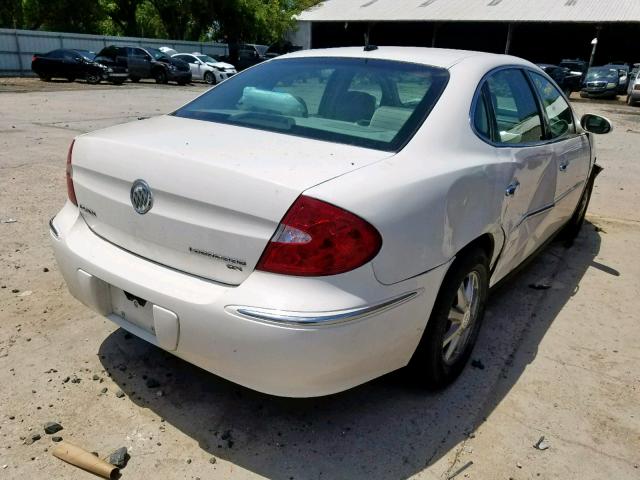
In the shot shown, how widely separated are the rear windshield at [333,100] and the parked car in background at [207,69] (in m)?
25.3

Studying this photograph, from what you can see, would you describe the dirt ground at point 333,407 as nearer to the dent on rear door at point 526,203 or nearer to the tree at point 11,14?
the dent on rear door at point 526,203

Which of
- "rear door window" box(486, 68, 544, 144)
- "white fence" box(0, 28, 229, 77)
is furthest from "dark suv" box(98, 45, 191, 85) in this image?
"rear door window" box(486, 68, 544, 144)

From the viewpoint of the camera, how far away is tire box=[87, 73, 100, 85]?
23609 millimetres

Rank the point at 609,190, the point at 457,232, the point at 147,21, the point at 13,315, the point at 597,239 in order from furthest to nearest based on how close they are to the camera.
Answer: the point at 147,21, the point at 609,190, the point at 597,239, the point at 13,315, the point at 457,232

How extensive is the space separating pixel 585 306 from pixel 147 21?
50.4 meters

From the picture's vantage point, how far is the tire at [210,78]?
27.8 meters

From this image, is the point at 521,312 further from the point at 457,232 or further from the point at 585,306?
the point at 457,232

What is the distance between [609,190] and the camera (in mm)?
7703

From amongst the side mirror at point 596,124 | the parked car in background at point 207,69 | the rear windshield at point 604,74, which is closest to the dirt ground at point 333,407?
the side mirror at point 596,124

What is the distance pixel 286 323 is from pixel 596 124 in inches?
149

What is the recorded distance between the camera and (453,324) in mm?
2807

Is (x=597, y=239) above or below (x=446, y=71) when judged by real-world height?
below

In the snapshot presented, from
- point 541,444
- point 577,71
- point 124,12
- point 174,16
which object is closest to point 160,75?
point 174,16

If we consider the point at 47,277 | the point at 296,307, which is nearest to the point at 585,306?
the point at 296,307
